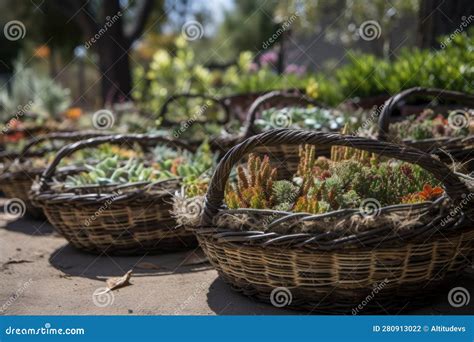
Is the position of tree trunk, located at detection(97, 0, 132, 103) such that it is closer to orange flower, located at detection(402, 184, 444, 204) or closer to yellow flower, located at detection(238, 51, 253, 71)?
yellow flower, located at detection(238, 51, 253, 71)

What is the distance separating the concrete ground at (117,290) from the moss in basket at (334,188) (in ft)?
1.49

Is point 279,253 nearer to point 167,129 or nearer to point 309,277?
point 309,277

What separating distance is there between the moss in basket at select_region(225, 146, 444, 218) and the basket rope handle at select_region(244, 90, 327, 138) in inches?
54.3

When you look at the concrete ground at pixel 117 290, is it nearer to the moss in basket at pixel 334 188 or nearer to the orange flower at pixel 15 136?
the moss in basket at pixel 334 188

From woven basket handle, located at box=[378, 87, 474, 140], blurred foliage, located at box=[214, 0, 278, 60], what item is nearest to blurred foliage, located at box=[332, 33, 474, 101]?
woven basket handle, located at box=[378, 87, 474, 140]

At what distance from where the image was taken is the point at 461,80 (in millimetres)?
4750

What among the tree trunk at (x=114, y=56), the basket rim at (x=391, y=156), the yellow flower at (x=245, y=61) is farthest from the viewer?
the tree trunk at (x=114, y=56)

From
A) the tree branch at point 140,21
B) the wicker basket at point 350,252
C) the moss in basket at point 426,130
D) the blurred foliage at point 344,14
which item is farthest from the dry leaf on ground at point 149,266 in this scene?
the tree branch at point 140,21

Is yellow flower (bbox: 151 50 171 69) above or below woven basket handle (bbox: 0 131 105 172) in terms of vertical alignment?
above

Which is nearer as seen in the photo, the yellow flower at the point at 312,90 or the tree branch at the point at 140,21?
the yellow flower at the point at 312,90

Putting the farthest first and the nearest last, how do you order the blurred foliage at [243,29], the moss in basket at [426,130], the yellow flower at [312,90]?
the blurred foliage at [243,29] < the yellow flower at [312,90] < the moss in basket at [426,130]

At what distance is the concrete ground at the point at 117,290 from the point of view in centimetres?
265

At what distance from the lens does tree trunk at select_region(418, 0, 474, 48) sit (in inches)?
217

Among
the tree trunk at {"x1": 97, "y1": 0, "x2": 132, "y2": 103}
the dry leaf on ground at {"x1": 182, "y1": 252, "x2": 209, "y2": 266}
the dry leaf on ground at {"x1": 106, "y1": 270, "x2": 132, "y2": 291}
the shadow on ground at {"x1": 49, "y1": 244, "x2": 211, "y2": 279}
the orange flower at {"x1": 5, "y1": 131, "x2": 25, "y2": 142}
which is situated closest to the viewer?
the dry leaf on ground at {"x1": 106, "y1": 270, "x2": 132, "y2": 291}
